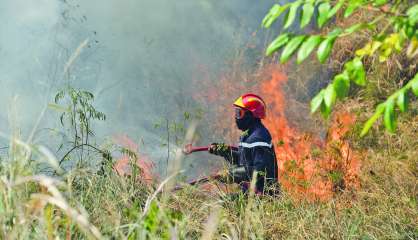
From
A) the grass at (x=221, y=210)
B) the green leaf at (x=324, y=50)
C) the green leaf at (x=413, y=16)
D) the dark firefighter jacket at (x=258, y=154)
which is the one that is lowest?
the grass at (x=221, y=210)

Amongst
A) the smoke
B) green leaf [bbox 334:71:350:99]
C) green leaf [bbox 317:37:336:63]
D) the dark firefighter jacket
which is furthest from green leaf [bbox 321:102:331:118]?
the smoke

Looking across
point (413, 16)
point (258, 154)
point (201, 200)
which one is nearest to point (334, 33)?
point (413, 16)

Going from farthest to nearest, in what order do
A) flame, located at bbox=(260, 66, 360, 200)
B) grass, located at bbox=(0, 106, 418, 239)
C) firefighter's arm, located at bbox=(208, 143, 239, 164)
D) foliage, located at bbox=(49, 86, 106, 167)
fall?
flame, located at bbox=(260, 66, 360, 200) → firefighter's arm, located at bbox=(208, 143, 239, 164) → foliage, located at bbox=(49, 86, 106, 167) → grass, located at bbox=(0, 106, 418, 239)

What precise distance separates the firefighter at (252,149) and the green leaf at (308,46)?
290 cm

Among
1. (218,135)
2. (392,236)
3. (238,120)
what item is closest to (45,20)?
(218,135)

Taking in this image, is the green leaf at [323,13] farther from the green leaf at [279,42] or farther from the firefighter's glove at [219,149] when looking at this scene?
the firefighter's glove at [219,149]

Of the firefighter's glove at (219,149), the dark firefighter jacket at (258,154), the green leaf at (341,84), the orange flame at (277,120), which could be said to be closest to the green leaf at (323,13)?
the green leaf at (341,84)

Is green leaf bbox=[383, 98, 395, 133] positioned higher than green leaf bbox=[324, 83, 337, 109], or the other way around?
green leaf bbox=[324, 83, 337, 109]

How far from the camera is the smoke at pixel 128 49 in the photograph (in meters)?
10.1

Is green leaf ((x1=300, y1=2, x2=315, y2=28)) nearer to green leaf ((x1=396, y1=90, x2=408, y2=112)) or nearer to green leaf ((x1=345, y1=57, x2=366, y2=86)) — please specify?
green leaf ((x1=345, y1=57, x2=366, y2=86))

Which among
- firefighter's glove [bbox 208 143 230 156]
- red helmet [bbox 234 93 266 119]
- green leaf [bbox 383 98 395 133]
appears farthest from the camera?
red helmet [bbox 234 93 266 119]

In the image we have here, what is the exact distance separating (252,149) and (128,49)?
277 inches

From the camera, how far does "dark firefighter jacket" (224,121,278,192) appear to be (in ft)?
17.8

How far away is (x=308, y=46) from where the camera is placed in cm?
220
